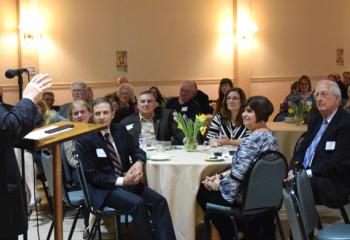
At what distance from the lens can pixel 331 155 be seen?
386 cm

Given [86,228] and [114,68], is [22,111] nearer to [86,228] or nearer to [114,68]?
[86,228]

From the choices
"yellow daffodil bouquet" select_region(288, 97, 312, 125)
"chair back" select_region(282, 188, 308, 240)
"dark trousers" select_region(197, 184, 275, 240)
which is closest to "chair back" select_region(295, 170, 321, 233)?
"chair back" select_region(282, 188, 308, 240)

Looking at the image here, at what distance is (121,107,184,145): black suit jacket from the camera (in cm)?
524

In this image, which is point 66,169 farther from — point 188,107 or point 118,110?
point 188,107

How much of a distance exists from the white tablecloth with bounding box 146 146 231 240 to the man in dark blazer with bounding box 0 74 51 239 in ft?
6.01

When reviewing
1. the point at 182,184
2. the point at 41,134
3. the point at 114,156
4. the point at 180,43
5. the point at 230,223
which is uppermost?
the point at 180,43

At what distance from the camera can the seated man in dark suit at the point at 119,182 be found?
12.2 feet

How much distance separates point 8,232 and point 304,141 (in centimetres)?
280

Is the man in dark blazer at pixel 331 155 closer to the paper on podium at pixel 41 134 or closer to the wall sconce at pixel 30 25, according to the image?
the paper on podium at pixel 41 134

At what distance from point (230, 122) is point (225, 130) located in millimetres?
97

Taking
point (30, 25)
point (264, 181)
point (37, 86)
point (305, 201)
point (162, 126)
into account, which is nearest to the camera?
point (37, 86)

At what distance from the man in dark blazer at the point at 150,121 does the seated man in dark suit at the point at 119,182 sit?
1.12m

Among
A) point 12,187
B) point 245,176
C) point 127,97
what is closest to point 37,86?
point 12,187

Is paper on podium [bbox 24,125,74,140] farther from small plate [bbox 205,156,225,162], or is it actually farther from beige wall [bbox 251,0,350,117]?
beige wall [bbox 251,0,350,117]
